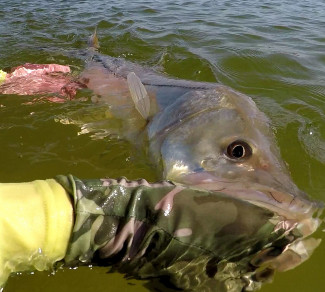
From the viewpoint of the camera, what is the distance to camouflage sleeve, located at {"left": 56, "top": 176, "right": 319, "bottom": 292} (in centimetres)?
162

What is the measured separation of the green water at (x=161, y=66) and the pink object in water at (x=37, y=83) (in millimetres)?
162

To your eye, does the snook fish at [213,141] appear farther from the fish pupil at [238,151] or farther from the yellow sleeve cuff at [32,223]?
the yellow sleeve cuff at [32,223]

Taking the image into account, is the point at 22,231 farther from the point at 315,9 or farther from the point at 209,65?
the point at 315,9

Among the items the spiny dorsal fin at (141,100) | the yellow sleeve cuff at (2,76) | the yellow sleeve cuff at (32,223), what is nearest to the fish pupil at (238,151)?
the spiny dorsal fin at (141,100)

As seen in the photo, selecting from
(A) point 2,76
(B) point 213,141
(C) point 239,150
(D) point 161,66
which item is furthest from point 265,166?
(D) point 161,66

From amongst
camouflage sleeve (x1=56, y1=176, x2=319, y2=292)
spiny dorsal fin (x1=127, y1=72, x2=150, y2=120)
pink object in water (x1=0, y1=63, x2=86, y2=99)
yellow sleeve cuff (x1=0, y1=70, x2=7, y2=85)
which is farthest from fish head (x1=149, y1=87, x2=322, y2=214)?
yellow sleeve cuff (x1=0, y1=70, x2=7, y2=85)

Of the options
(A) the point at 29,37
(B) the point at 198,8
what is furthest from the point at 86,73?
(B) the point at 198,8

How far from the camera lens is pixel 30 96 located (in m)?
4.07

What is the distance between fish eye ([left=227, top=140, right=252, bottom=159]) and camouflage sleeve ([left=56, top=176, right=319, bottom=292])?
80cm

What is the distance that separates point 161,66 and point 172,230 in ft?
13.1

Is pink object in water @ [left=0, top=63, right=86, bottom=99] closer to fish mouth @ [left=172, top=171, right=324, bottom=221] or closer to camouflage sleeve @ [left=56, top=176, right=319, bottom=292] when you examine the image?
fish mouth @ [left=172, top=171, right=324, bottom=221]

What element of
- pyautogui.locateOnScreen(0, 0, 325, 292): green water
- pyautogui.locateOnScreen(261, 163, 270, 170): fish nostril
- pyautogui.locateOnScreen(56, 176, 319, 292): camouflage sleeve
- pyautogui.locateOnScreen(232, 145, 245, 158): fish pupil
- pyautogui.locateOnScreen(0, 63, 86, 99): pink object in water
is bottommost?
pyautogui.locateOnScreen(0, 0, 325, 292): green water

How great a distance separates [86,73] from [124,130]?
157 cm

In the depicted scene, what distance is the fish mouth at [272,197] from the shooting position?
1.93 metres
